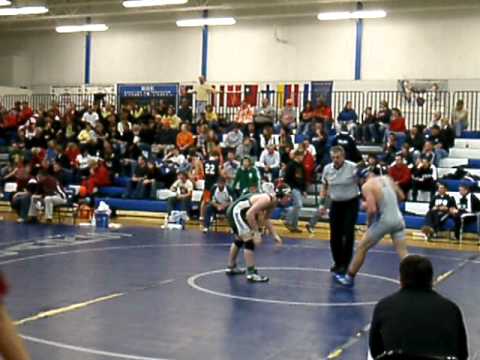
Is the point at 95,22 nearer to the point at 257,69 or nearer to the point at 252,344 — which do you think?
the point at 257,69

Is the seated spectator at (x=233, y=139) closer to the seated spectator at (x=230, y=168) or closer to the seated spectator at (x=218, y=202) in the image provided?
the seated spectator at (x=230, y=168)

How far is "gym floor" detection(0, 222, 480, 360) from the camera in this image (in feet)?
21.2

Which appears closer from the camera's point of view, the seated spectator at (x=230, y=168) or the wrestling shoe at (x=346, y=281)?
the wrestling shoe at (x=346, y=281)

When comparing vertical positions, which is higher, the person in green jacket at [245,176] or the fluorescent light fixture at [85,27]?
the fluorescent light fixture at [85,27]

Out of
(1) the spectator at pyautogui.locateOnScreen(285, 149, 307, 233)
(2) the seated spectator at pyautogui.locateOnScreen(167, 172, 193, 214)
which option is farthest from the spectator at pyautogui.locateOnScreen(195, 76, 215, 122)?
(1) the spectator at pyautogui.locateOnScreen(285, 149, 307, 233)

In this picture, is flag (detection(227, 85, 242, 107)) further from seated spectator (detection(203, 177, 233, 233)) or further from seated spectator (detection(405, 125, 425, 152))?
seated spectator (detection(203, 177, 233, 233))

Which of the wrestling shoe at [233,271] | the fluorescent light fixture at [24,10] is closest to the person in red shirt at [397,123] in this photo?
the wrestling shoe at [233,271]

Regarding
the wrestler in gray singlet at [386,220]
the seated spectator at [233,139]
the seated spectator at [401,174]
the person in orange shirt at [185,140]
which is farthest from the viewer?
the person in orange shirt at [185,140]

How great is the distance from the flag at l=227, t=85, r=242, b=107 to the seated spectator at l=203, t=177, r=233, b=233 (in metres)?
10.4

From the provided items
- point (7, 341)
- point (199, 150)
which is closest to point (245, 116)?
point (199, 150)

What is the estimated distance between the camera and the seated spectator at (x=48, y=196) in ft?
57.8

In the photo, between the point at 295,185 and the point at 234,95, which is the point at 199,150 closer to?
the point at 295,185

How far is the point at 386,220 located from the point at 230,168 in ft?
29.8

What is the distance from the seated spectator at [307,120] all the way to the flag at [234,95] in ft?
16.2
